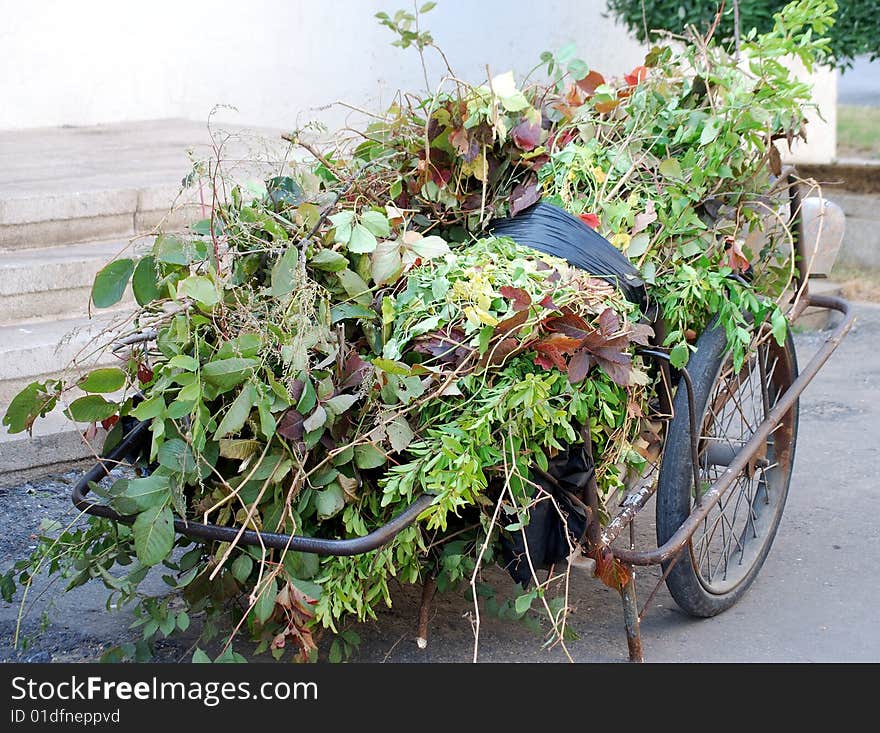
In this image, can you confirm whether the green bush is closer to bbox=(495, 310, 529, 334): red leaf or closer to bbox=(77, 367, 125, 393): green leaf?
bbox=(495, 310, 529, 334): red leaf

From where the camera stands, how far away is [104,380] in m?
2.23

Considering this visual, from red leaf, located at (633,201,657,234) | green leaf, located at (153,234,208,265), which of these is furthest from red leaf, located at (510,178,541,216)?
green leaf, located at (153,234,208,265)

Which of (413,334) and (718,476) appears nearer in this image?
(413,334)

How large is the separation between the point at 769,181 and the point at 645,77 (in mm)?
427

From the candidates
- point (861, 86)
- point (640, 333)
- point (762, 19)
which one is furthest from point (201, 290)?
point (861, 86)

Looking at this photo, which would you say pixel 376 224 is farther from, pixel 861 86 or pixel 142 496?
pixel 861 86

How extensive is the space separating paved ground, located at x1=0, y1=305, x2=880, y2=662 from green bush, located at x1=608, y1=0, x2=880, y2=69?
323 centimetres

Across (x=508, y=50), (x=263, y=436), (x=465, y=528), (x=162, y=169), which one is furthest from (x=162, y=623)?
(x=508, y=50)

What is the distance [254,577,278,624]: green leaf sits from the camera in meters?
2.14

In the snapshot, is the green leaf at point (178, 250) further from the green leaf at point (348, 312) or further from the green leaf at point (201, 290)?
the green leaf at point (348, 312)

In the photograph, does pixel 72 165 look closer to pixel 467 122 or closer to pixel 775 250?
pixel 467 122

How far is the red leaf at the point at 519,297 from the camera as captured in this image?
2164mm

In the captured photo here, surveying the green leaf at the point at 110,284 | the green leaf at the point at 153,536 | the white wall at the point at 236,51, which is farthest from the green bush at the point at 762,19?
the green leaf at the point at 153,536

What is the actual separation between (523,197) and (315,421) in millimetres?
872
